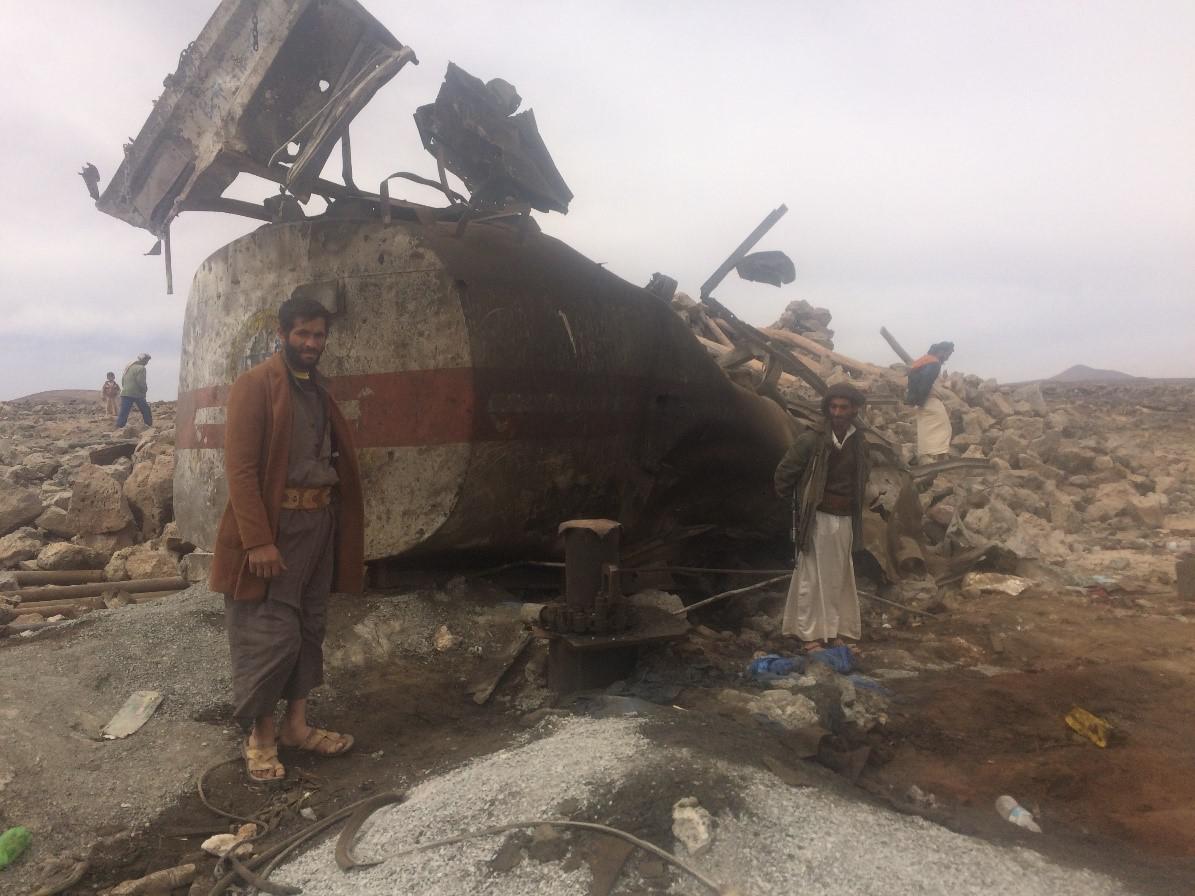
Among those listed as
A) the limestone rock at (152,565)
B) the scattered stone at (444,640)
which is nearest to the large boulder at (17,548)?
the limestone rock at (152,565)

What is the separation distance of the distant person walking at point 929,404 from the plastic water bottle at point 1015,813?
607 centimetres

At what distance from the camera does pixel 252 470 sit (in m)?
2.76

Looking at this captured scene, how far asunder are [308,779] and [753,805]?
1569 mm

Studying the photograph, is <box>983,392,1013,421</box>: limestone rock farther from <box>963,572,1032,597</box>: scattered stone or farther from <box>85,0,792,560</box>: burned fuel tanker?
<box>85,0,792,560</box>: burned fuel tanker

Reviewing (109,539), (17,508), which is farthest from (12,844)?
(17,508)

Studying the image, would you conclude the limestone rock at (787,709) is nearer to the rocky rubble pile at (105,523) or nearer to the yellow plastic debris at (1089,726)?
the yellow plastic debris at (1089,726)

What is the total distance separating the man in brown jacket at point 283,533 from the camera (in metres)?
2.77

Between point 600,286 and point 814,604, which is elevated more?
point 600,286

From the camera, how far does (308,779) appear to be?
2.89m

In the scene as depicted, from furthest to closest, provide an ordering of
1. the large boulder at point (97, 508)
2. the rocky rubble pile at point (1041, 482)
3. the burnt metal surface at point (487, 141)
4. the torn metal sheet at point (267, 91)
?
the rocky rubble pile at point (1041, 482) < the large boulder at point (97, 508) < the burnt metal surface at point (487, 141) < the torn metal sheet at point (267, 91)

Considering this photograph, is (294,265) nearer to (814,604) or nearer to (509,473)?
(509,473)

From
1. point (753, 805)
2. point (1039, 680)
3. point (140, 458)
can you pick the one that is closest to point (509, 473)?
point (753, 805)

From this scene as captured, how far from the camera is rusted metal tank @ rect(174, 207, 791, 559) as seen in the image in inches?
152

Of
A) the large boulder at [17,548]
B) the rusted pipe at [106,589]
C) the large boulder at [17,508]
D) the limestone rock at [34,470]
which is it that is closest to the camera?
the rusted pipe at [106,589]
